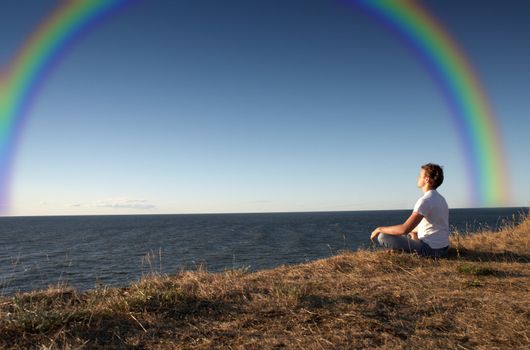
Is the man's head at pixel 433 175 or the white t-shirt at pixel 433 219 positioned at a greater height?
the man's head at pixel 433 175

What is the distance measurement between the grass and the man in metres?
1.10

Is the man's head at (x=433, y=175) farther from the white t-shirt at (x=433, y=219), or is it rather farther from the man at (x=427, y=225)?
the white t-shirt at (x=433, y=219)

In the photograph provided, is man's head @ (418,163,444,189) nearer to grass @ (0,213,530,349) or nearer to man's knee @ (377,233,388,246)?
man's knee @ (377,233,388,246)

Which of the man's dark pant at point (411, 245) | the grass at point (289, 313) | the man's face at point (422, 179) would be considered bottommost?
the grass at point (289, 313)

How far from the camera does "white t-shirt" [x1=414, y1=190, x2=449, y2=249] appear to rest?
7.82m

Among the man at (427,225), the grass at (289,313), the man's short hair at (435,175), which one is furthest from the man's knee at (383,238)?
the man's short hair at (435,175)

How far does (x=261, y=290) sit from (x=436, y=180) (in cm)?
473

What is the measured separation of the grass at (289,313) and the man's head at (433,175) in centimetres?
186

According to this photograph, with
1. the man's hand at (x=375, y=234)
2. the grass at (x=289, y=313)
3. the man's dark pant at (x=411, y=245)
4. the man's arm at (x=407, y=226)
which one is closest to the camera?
the grass at (x=289, y=313)

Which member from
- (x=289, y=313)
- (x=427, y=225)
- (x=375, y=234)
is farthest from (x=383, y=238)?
(x=289, y=313)

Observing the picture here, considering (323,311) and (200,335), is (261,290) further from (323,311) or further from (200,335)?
(200,335)

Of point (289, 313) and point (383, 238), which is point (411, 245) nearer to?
point (383, 238)

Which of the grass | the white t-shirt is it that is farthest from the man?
the grass

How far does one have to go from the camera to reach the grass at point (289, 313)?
397 cm
